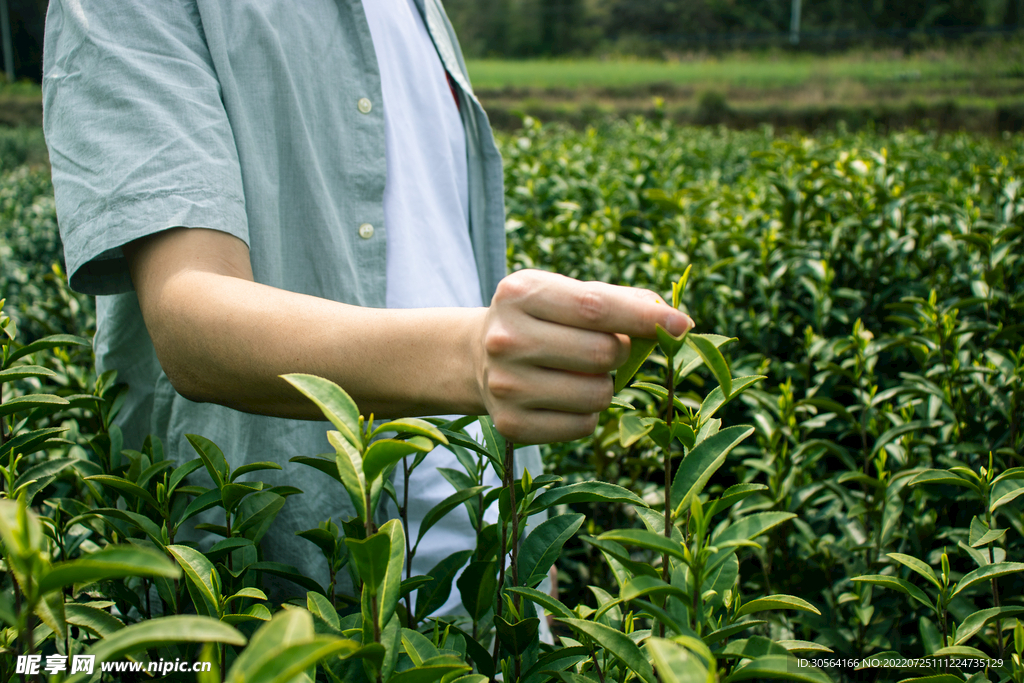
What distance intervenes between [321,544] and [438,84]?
1027 millimetres

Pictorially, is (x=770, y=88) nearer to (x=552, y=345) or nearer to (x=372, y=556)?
(x=552, y=345)

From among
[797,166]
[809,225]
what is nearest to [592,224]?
[809,225]

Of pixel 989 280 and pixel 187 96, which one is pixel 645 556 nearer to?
pixel 989 280

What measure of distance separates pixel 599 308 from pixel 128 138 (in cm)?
70

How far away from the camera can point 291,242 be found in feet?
3.85

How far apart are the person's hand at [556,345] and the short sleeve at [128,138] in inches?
19.0

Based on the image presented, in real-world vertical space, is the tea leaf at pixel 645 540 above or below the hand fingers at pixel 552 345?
below

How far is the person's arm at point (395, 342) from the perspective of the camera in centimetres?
62

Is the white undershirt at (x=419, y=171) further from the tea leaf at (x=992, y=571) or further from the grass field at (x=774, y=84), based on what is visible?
the grass field at (x=774, y=84)

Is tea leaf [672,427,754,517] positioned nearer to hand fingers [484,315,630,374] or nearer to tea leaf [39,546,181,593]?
hand fingers [484,315,630,374]

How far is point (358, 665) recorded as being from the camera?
2.23ft

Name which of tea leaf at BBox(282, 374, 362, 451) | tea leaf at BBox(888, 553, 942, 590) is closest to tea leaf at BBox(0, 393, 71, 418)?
tea leaf at BBox(282, 374, 362, 451)

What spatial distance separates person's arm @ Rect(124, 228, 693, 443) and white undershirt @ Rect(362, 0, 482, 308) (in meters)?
0.39

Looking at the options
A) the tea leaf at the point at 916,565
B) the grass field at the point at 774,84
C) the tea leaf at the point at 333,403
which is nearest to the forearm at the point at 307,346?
the tea leaf at the point at 333,403
